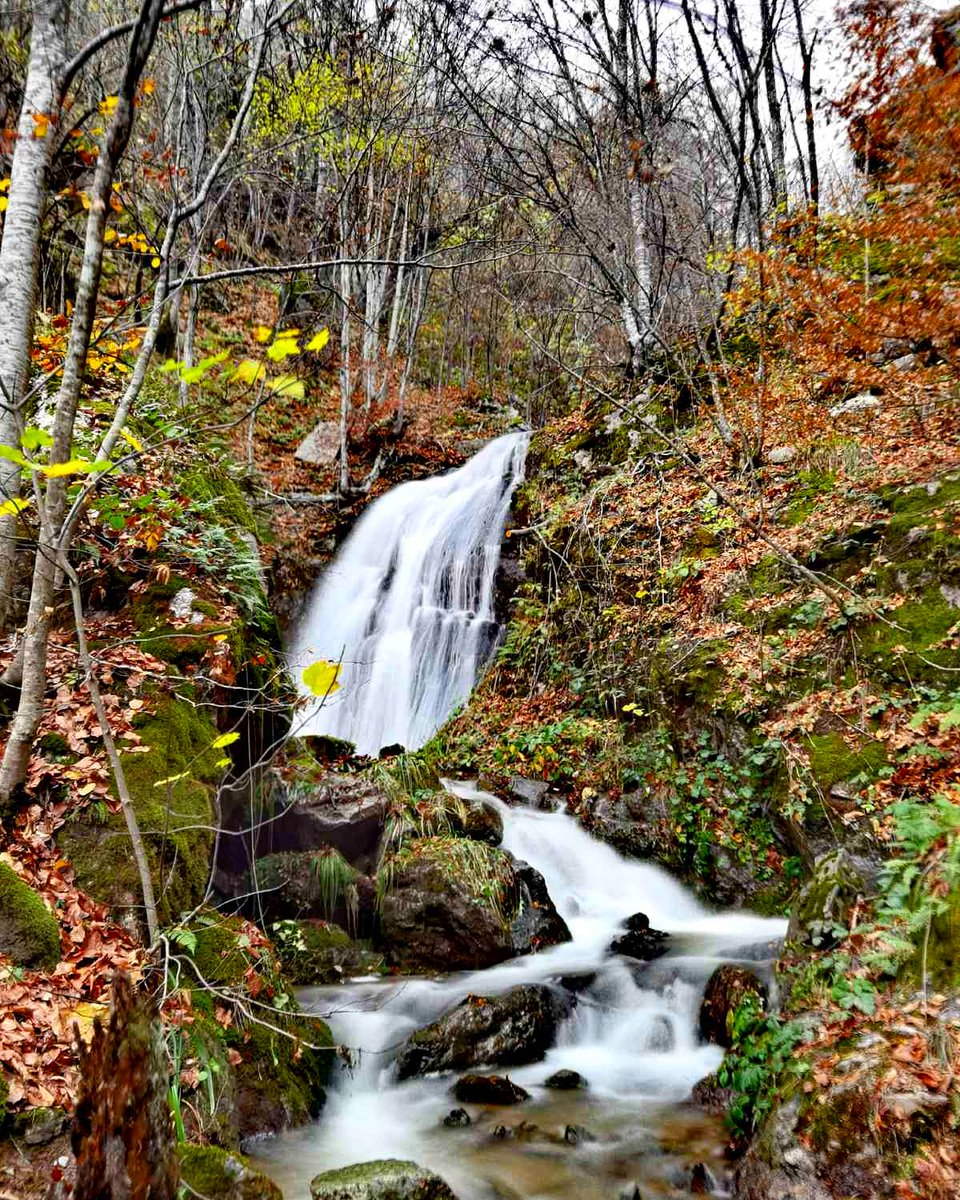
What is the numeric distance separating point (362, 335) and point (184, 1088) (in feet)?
49.7

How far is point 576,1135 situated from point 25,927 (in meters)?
3.18

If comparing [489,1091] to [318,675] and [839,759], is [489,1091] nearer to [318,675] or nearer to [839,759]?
[839,759]

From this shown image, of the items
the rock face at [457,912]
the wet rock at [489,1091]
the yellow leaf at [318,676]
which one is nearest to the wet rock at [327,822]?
the rock face at [457,912]

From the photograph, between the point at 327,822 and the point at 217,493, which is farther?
the point at 217,493

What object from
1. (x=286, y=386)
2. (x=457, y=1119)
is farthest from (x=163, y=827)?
(x=286, y=386)

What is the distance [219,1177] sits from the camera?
2.39 m

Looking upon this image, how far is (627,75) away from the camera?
941 centimetres

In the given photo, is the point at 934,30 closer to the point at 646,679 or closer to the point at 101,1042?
the point at 646,679

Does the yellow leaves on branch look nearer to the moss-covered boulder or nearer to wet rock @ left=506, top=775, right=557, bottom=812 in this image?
the moss-covered boulder

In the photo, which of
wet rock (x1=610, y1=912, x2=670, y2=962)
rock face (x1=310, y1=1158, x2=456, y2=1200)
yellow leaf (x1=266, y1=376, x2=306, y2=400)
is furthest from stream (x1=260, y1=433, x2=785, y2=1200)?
yellow leaf (x1=266, y1=376, x2=306, y2=400)

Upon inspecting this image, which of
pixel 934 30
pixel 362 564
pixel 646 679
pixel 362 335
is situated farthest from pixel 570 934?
pixel 362 335

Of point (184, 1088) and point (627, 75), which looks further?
point (627, 75)

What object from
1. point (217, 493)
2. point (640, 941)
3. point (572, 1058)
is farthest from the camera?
point (217, 493)

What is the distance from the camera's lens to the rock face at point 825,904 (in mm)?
3674
